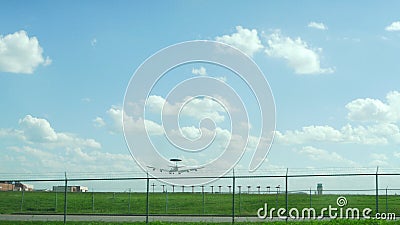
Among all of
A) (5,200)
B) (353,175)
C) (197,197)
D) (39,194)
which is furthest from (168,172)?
(39,194)

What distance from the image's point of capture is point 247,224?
23.2m

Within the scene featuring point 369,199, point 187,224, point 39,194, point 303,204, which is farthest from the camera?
point 39,194

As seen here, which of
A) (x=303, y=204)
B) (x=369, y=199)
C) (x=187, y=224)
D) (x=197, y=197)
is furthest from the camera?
(x=197, y=197)

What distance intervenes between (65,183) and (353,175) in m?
13.4

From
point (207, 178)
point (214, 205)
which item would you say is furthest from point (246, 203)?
point (207, 178)

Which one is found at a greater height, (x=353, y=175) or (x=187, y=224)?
(x=353, y=175)

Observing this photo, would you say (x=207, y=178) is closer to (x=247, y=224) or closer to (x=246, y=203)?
(x=247, y=224)

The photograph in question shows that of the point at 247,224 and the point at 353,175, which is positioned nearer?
the point at 247,224

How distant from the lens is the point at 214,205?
42.2m

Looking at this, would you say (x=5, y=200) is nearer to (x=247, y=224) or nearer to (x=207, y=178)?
(x=207, y=178)

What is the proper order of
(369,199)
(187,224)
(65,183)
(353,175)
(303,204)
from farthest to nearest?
(369,199)
(303,204)
(65,183)
(353,175)
(187,224)

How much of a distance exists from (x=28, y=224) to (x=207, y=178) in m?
8.18

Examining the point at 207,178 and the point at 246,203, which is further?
the point at 246,203

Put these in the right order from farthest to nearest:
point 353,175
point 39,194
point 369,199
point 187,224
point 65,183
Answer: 1. point 39,194
2. point 369,199
3. point 65,183
4. point 353,175
5. point 187,224
